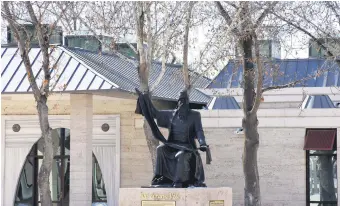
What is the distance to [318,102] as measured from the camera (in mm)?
33875

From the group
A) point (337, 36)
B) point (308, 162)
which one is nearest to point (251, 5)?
point (337, 36)

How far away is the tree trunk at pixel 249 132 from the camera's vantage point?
29.3 metres

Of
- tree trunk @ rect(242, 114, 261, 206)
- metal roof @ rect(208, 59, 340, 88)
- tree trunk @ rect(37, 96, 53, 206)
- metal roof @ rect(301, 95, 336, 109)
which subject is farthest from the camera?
metal roof @ rect(208, 59, 340, 88)

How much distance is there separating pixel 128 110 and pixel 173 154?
543 inches

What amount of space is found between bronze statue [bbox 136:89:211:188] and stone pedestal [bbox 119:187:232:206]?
0.34 meters

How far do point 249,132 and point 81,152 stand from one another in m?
5.10

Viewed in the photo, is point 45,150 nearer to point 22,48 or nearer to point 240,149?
point 22,48

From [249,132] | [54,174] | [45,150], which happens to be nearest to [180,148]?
[249,132]

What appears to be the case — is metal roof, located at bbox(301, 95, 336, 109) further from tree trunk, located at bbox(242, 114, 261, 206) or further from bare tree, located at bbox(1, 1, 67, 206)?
bare tree, located at bbox(1, 1, 67, 206)

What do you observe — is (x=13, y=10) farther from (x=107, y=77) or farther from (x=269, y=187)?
(x=269, y=187)

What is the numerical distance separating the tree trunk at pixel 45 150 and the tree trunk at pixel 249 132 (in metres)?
5.08

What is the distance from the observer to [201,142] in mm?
20688

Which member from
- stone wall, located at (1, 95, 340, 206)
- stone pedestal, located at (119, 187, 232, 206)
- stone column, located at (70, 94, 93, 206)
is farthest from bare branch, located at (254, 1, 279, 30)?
stone pedestal, located at (119, 187, 232, 206)

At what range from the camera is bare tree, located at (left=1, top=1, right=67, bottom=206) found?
93.8ft
